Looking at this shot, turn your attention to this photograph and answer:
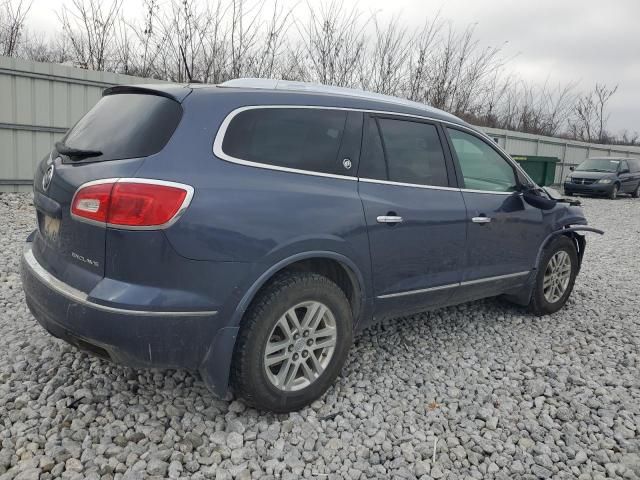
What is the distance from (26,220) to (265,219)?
6.05 m

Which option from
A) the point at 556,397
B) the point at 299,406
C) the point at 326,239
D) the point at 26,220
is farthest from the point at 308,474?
the point at 26,220

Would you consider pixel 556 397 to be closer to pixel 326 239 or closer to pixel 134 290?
pixel 326 239

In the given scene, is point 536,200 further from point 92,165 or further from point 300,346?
point 92,165

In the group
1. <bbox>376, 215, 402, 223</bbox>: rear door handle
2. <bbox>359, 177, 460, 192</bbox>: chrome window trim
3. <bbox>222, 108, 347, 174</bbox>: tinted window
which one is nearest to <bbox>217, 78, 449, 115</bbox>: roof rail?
<bbox>222, 108, 347, 174</bbox>: tinted window

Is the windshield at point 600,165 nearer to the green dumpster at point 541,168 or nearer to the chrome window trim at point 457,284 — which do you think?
the green dumpster at point 541,168

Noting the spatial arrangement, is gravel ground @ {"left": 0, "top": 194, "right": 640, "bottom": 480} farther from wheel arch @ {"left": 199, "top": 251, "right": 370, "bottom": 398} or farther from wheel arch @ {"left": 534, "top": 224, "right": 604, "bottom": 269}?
wheel arch @ {"left": 534, "top": 224, "right": 604, "bottom": 269}

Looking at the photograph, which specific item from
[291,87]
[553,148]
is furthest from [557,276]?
[553,148]

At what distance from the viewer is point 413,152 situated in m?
3.49

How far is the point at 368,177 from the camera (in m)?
3.13

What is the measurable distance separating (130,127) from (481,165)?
2.59 m

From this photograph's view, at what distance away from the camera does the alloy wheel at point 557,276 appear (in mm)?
4680

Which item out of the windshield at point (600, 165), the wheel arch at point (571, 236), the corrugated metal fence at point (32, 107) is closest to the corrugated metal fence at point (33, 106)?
the corrugated metal fence at point (32, 107)

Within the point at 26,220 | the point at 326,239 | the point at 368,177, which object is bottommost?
the point at 26,220

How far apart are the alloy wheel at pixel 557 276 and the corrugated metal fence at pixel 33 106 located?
7424 mm
